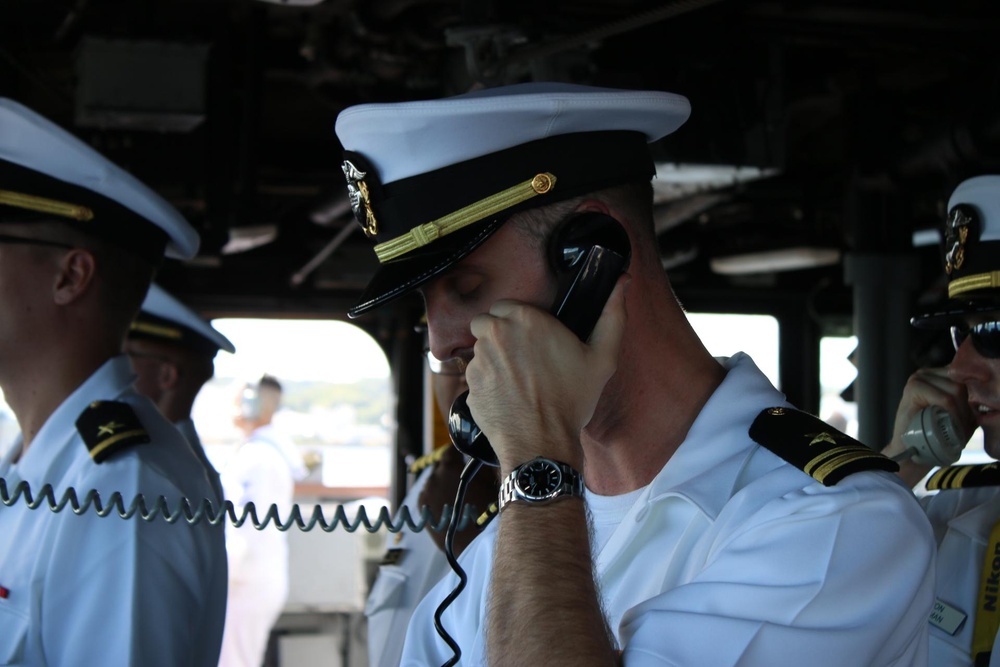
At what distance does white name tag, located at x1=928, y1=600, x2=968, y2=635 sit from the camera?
237 centimetres

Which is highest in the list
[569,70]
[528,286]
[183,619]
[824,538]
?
[569,70]

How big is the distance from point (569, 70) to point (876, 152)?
196 centimetres

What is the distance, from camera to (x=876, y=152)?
4883 millimetres

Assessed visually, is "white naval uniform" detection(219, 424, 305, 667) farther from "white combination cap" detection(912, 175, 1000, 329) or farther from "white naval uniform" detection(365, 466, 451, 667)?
"white combination cap" detection(912, 175, 1000, 329)

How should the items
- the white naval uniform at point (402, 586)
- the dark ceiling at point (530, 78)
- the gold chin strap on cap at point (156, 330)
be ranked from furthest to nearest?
the gold chin strap on cap at point (156, 330) < the dark ceiling at point (530, 78) < the white naval uniform at point (402, 586)

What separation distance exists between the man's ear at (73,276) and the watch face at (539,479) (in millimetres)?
1301

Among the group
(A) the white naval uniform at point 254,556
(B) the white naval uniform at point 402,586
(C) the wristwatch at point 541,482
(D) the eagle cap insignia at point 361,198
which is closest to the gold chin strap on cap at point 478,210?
(D) the eagle cap insignia at point 361,198

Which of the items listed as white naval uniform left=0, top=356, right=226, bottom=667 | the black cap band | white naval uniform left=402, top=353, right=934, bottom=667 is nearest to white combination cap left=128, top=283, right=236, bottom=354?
the black cap band

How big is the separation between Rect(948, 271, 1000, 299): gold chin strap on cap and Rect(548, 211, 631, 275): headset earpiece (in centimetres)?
112

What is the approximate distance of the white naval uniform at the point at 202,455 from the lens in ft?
8.44

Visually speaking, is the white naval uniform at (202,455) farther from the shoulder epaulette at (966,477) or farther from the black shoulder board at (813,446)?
the shoulder epaulette at (966,477)

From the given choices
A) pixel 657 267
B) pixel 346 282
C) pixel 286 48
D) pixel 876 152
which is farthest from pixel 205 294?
pixel 657 267

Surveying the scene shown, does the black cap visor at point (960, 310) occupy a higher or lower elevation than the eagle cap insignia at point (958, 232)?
lower

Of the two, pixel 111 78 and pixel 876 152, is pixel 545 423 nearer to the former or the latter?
pixel 111 78
